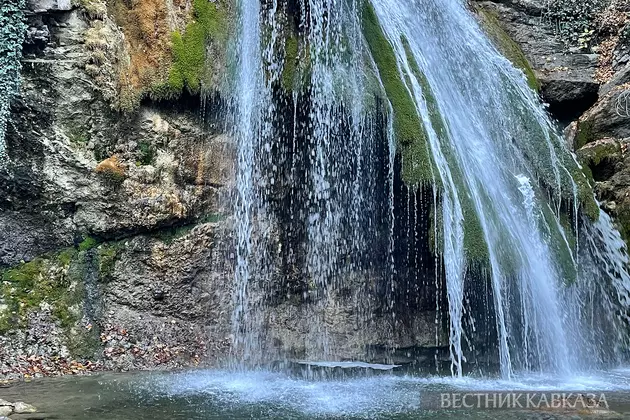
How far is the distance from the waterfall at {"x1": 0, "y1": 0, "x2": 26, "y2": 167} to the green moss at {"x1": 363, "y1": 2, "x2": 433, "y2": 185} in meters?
4.50

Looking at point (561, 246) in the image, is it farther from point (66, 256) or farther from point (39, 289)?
point (39, 289)

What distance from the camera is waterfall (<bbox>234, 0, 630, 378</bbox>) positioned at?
7359mm

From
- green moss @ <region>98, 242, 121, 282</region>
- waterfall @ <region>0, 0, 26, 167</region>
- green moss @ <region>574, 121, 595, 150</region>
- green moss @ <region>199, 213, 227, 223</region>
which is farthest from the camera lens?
green moss @ <region>574, 121, 595, 150</region>

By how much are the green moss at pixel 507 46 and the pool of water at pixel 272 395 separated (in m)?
5.70

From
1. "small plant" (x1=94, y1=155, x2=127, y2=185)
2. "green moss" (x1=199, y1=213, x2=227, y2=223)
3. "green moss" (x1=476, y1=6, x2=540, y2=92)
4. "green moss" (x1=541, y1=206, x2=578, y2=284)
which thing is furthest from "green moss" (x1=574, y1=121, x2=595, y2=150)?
"small plant" (x1=94, y1=155, x2=127, y2=185)

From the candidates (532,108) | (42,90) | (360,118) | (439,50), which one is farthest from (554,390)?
(42,90)

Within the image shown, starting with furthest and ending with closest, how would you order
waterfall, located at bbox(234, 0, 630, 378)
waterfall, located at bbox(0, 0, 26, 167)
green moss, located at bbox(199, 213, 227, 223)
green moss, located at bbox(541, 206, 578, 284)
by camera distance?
green moss, located at bbox(199, 213, 227, 223)
green moss, located at bbox(541, 206, 578, 284)
waterfall, located at bbox(234, 0, 630, 378)
waterfall, located at bbox(0, 0, 26, 167)

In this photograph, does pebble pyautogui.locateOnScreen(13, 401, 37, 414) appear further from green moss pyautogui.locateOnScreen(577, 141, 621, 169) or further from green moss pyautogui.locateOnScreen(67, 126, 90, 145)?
green moss pyautogui.locateOnScreen(577, 141, 621, 169)

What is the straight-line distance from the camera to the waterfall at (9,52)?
723 cm

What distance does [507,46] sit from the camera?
11211mm

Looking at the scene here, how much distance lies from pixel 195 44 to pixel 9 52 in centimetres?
232

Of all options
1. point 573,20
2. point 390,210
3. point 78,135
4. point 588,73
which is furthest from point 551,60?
point 78,135

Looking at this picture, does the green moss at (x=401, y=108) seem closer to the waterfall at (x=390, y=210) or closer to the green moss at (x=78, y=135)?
the waterfall at (x=390, y=210)

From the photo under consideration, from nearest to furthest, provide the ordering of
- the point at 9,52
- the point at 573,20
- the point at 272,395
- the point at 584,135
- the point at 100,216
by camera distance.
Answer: the point at 272,395
the point at 9,52
the point at 100,216
the point at 584,135
the point at 573,20
